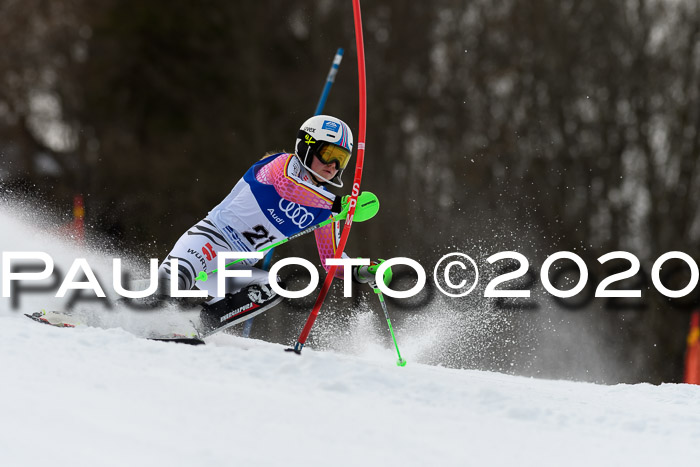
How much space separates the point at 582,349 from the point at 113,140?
14309 mm

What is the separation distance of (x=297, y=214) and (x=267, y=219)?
0.24 meters

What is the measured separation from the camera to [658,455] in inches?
186

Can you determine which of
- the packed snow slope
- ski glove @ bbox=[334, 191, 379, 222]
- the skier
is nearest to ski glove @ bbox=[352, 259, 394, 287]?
the skier

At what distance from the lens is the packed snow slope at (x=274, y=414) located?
3.85 meters

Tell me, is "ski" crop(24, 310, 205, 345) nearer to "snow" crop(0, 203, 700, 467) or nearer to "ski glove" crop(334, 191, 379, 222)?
"snow" crop(0, 203, 700, 467)

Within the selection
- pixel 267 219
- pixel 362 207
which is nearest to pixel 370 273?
pixel 362 207

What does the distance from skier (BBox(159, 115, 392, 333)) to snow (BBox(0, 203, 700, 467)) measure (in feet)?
2.62

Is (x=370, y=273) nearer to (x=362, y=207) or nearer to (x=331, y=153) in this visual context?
(x=362, y=207)

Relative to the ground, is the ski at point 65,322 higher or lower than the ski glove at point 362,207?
lower

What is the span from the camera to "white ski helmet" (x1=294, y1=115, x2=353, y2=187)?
6.61 meters

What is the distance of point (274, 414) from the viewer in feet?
14.9

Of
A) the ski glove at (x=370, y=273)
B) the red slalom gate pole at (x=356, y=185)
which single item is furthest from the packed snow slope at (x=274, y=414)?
the ski glove at (x=370, y=273)

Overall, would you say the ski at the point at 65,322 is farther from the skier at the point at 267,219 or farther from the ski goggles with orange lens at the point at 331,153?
the ski goggles with orange lens at the point at 331,153

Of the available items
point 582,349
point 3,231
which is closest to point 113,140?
point 582,349
